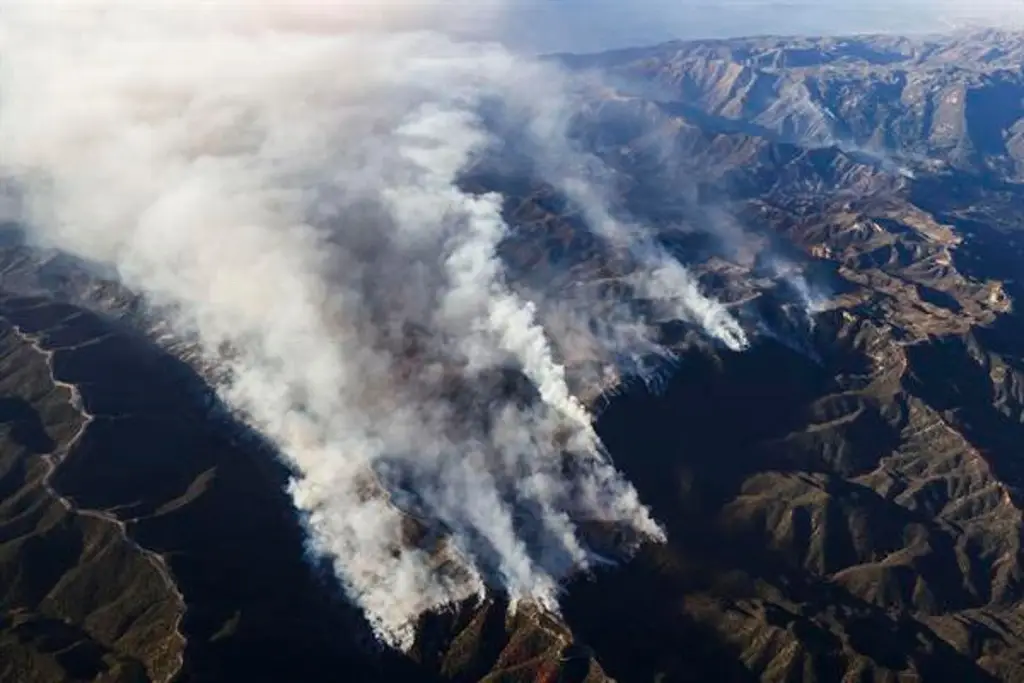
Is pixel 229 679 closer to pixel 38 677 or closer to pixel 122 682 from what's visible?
pixel 122 682

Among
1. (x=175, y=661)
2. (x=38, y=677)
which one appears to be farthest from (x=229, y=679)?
(x=38, y=677)

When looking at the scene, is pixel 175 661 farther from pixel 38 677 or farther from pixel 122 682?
pixel 38 677

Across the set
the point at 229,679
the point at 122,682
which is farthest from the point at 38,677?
the point at 229,679

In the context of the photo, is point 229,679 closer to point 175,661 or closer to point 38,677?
point 175,661
